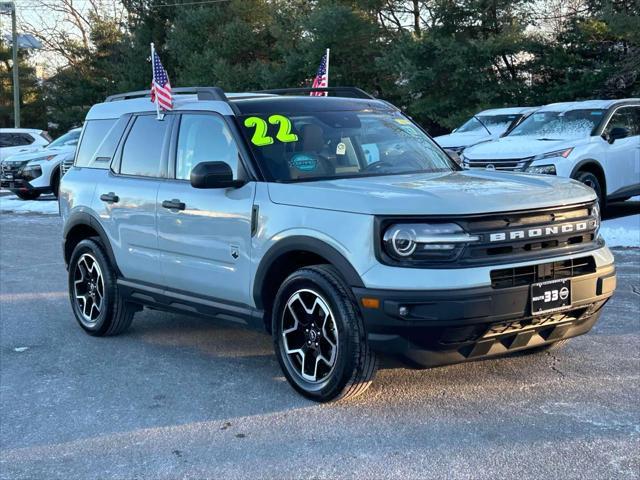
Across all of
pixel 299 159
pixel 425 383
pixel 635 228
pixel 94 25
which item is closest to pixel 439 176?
pixel 299 159

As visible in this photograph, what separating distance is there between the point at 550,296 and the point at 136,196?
3152mm

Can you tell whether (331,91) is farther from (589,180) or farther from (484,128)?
(484,128)

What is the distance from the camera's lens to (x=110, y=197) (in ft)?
20.5

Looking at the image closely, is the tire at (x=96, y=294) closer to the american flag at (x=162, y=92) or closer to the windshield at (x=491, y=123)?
the american flag at (x=162, y=92)

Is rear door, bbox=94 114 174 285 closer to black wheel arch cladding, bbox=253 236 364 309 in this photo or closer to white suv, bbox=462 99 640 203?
black wheel arch cladding, bbox=253 236 364 309

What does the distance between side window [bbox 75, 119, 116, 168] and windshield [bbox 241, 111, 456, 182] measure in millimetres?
1926

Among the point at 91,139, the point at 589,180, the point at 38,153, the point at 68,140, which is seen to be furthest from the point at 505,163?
the point at 68,140

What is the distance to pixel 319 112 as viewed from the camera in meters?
5.59

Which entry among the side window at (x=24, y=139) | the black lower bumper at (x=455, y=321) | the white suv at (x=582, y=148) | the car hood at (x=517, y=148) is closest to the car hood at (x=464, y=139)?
the white suv at (x=582, y=148)

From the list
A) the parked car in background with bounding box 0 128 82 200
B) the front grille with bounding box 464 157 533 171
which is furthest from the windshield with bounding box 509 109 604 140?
the parked car in background with bounding box 0 128 82 200

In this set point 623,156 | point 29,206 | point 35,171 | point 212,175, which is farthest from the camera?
point 35,171

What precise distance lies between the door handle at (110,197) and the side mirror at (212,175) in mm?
1413

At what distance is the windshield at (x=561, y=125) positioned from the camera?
39.1 ft

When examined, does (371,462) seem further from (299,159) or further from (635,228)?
(635,228)
